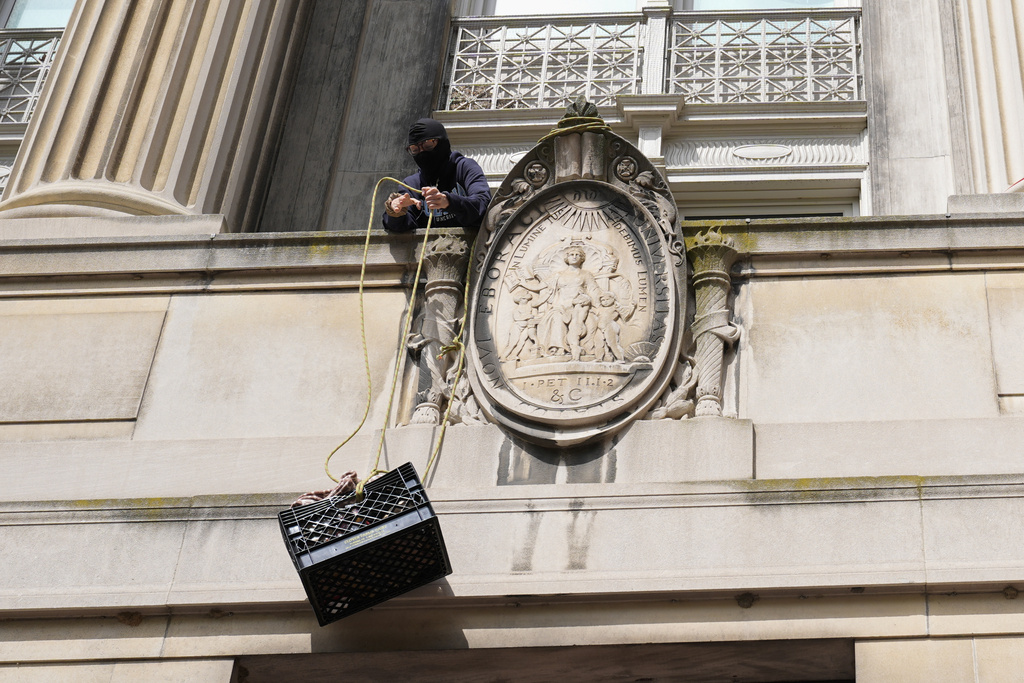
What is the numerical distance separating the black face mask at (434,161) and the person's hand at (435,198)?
60cm

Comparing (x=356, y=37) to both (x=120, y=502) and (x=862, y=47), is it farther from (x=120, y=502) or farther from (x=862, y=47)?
(x=120, y=502)

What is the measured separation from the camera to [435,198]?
322 inches

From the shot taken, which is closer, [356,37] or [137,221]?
[137,221]

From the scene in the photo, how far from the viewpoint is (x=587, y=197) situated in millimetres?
8172

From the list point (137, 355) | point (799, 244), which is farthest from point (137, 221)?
point (799, 244)

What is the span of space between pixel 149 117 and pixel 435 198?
284 cm

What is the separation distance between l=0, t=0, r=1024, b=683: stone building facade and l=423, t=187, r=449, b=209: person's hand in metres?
0.22

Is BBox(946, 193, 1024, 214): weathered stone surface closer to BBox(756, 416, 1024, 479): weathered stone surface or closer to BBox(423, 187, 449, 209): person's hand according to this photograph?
BBox(756, 416, 1024, 479): weathered stone surface

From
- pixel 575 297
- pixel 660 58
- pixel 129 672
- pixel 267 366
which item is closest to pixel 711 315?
pixel 575 297

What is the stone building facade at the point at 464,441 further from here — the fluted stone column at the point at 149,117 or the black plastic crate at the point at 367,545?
the black plastic crate at the point at 367,545

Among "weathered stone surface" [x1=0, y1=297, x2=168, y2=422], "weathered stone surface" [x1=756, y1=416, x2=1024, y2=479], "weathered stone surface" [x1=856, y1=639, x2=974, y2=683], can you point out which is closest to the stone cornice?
"weathered stone surface" [x1=0, y1=297, x2=168, y2=422]

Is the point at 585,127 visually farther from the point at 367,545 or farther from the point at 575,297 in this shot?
the point at 367,545

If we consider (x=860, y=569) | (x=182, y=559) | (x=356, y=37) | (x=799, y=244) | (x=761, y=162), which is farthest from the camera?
(x=356, y=37)

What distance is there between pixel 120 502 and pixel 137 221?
97.1 inches
